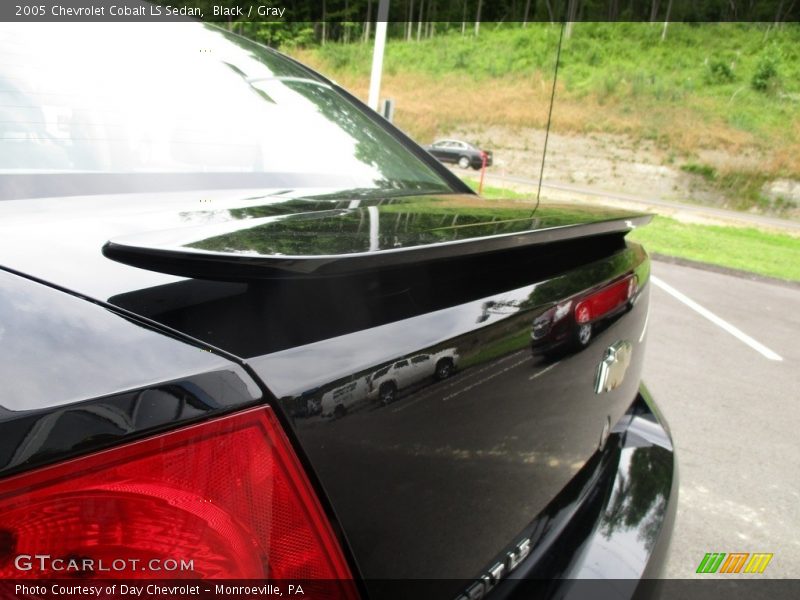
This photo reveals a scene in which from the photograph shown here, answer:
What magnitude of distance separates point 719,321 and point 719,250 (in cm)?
600

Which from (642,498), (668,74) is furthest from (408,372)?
(668,74)

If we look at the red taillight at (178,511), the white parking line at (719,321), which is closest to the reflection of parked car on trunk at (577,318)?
the red taillight at (178,511)

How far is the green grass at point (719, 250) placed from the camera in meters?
10.1

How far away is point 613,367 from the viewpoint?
1.39 metres

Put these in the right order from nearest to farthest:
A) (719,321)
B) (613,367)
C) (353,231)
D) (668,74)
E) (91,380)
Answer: (91,380) < (353,231) < (613,367) < (719,321) < (668,74)

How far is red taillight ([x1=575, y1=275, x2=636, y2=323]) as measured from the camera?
118 centimetres

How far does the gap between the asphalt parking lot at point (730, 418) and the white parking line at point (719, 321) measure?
0.5 inches

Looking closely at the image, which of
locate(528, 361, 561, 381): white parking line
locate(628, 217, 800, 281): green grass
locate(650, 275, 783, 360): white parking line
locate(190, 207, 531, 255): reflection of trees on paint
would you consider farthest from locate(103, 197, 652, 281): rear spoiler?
locate(628, 217, 800, 281): green grass

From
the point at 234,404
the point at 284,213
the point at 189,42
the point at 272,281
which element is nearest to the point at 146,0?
the point at 189,42

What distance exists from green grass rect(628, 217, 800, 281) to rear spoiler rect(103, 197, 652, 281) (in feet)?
27.6

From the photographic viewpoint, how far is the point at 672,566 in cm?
250

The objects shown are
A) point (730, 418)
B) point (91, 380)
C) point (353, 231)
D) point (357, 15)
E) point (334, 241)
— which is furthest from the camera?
point (357, 15)

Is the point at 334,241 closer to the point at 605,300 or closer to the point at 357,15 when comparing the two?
the point at 605,300

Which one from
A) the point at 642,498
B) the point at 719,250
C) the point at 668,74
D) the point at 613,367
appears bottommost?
the point at 719,250
